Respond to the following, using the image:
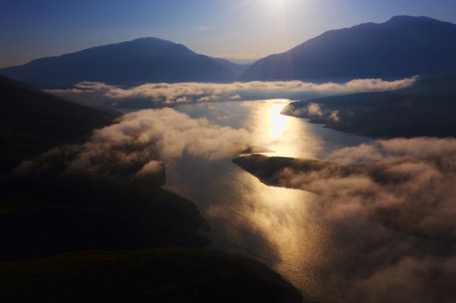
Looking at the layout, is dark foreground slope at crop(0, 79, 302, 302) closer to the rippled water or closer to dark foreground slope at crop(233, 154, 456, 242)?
the rippled water

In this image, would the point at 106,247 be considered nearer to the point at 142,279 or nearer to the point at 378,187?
the point at 142,279

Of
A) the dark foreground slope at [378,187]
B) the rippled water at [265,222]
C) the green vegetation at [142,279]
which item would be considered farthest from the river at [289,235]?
the green vegetation at [142,279]

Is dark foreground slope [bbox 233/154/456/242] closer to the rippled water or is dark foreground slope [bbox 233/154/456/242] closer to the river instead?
the river

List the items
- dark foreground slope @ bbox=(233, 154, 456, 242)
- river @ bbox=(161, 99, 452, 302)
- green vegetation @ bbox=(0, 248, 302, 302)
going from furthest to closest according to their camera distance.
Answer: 1. dark foreground slope @ bbox=(233, 154, 456, 242)
2. river @ bbox=(161, 99, 452, 302)
3. green vegetation @ bbox=(0, 248, 302, 302)

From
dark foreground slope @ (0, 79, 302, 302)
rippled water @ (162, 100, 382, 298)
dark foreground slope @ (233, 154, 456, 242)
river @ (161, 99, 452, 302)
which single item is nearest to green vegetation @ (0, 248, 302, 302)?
dark foreground slope @ (0, 79, 302, 302)

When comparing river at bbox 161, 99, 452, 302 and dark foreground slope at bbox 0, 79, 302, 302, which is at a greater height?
dark foreground slope at bbox 0, 79, 302, 302

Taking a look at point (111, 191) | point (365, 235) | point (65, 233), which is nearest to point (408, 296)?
point (365, 235)

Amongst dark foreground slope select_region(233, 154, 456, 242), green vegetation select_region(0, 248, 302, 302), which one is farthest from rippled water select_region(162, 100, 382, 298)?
green vegetation select_region(0, 248, 302, 302)

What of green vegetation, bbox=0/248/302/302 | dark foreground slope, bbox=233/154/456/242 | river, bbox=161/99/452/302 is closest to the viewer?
green vegetation, bbox=0/248/302/302

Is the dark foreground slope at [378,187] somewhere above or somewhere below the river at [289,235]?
above

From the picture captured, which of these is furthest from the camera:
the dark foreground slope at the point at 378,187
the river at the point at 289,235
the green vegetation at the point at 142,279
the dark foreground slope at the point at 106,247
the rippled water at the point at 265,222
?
the dark foreground slope at the point at 378,187

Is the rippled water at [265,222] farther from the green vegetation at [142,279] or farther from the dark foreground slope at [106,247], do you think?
the green vegetation at [142,279]

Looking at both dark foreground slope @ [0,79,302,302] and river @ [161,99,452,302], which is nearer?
dark foreground slope @ [0,79,302,302]
